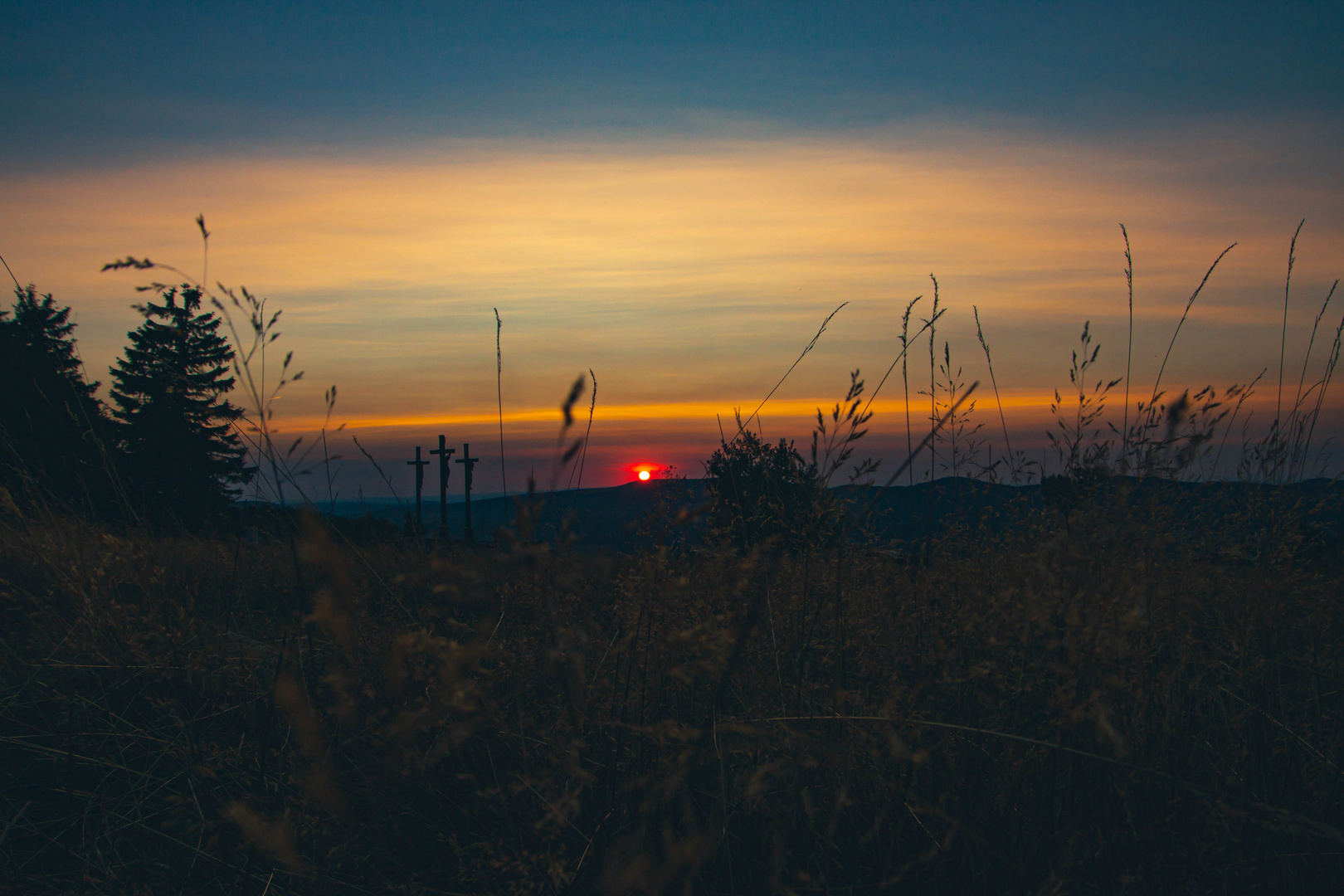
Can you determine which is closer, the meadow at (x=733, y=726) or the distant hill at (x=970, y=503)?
the meadow at (x=733, y=726)

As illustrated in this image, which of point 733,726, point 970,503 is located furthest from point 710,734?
point 970,503

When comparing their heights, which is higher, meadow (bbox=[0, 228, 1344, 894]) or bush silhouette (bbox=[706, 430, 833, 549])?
bush silhouette (bbox=[706, 430, 833, 549])

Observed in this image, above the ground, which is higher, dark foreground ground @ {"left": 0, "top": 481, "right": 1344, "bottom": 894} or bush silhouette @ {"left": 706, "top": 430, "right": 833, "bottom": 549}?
bush silhouette @ {"left": 706, "top": 430, "right": 833, "bottom": 549}

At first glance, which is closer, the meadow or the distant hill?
the meadow

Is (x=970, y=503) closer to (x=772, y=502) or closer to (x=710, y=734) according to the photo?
(x=772, y=502)

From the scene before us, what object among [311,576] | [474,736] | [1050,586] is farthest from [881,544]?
[311,576]

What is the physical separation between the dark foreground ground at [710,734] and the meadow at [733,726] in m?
0.01

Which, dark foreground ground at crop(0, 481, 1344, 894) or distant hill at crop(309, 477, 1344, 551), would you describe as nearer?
dark foreground ground at crop(0, 481, 1344, 894)

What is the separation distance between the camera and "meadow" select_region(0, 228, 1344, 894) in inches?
43.1

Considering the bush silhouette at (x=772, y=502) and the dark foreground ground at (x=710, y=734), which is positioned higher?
the bush silhouette at (x=772, y=502)

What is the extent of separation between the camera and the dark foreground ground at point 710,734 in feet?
3.60

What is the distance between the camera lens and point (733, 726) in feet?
3.94

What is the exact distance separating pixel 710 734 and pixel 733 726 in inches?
9.0

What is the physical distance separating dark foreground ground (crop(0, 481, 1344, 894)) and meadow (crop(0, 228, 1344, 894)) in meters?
0.01
